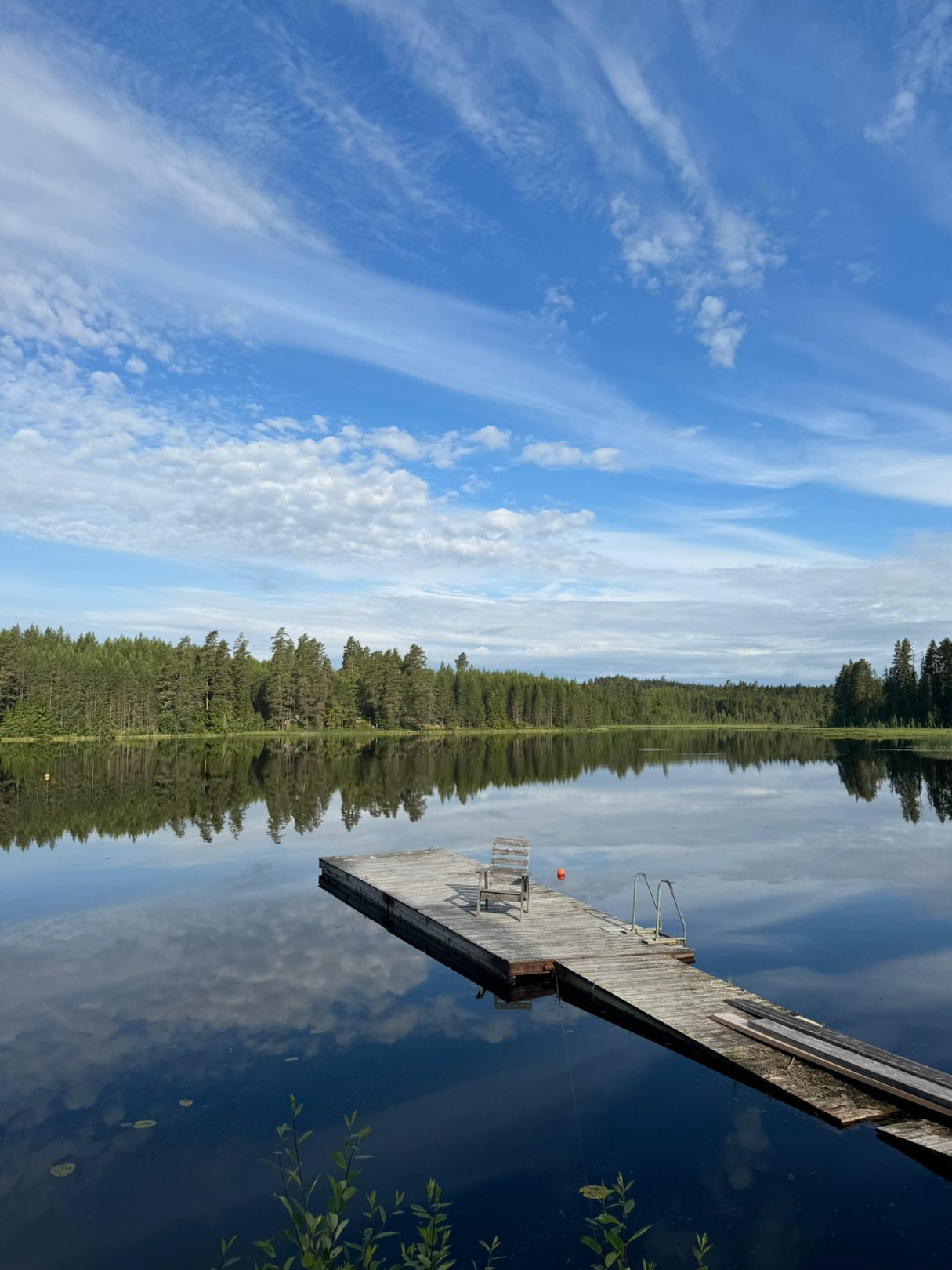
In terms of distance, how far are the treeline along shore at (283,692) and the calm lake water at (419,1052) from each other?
78744 mm

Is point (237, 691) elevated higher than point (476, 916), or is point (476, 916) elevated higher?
point (237, 691)

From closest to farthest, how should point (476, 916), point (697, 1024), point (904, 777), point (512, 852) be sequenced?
point (697, 1024)
point (476, 916)
point (512, 852)
point (904, 777)

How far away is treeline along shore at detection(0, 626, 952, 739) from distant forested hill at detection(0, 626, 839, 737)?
18 centimetres

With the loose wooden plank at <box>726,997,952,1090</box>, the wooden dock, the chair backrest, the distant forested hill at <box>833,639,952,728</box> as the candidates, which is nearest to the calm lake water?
the wooden dock

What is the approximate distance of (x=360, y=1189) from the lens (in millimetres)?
9320

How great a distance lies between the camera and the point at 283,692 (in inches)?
5044

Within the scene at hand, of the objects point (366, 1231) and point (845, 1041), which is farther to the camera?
point (845, 1041)

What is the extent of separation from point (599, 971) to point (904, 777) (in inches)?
1899

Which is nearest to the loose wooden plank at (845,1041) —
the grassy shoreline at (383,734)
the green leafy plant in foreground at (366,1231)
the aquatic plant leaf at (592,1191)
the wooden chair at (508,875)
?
the green leafy plant in foreground at (366,1231)

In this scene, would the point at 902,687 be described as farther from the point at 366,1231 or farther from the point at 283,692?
the point at 366,1231

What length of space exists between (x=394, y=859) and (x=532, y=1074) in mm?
14391

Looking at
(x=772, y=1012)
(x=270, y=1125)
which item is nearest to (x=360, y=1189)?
(x=270, y=1125)

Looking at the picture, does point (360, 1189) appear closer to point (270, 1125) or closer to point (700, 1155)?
point (270, 1125)

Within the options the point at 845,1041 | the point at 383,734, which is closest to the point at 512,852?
the point at 845,1041
